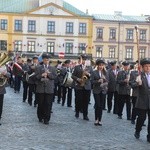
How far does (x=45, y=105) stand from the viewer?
13500mm

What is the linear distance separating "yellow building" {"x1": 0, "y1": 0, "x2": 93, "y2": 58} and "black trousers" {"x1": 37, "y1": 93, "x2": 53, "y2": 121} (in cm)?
6134

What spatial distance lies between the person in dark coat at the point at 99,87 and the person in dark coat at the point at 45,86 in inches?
45.2

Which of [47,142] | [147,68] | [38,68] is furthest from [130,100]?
[47,142]

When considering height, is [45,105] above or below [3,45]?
below

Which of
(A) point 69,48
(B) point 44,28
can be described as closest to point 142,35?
(A) point 69,48

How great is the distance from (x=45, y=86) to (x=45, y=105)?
0.52 meters

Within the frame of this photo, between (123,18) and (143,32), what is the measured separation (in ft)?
13.4

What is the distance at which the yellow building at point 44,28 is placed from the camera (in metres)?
76.1

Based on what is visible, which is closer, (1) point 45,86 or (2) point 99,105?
(2) point 99,105

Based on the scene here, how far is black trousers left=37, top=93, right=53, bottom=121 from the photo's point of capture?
13430mm

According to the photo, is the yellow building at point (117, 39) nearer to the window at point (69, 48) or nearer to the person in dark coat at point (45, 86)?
the window at point (69, 48)

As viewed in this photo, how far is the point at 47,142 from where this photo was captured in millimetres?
10211

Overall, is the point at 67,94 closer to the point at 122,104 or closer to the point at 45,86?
the point at 122,104

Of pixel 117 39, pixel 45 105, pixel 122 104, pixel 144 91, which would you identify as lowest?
pixel 122 104
